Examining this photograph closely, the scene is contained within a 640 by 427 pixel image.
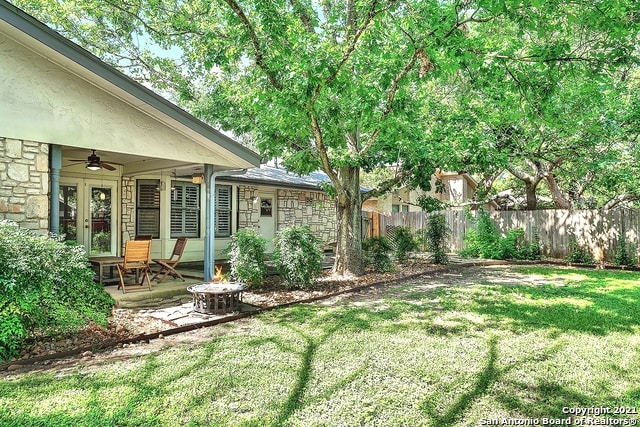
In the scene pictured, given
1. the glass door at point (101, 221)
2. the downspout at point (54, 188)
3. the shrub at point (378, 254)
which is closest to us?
the downspout at point (54, 188)

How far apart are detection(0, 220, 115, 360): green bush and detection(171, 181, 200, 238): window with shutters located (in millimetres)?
6065

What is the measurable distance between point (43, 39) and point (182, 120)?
2.17 metres

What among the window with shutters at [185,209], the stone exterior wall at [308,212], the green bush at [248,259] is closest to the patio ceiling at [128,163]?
the window with shutters at [185,209]

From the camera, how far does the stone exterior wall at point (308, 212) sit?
1345 centimetres

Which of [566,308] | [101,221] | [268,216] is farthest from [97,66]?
[566,308]

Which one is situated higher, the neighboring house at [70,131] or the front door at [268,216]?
the neighboring house at [70,131]

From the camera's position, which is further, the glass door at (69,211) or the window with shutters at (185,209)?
the window with shutters at (185,209)

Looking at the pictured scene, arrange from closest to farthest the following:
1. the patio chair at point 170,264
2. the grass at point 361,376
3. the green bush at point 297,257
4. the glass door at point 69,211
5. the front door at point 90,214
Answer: the grass at point 361,376 → the green bush at point 297,257 → the patio chair at point 170,264 → the glass door at point 69,211 → the front door at point 90,214

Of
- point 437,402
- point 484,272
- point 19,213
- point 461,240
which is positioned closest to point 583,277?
point 484,272

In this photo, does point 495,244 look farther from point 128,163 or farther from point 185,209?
point 128,163

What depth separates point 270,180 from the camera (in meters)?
11.7

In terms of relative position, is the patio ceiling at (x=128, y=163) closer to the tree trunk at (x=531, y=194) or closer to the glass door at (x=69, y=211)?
the glass door at (x=69, y=211)

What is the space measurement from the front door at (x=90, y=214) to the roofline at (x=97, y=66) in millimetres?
4174

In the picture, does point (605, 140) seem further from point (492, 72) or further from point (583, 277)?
point (492, 72)
